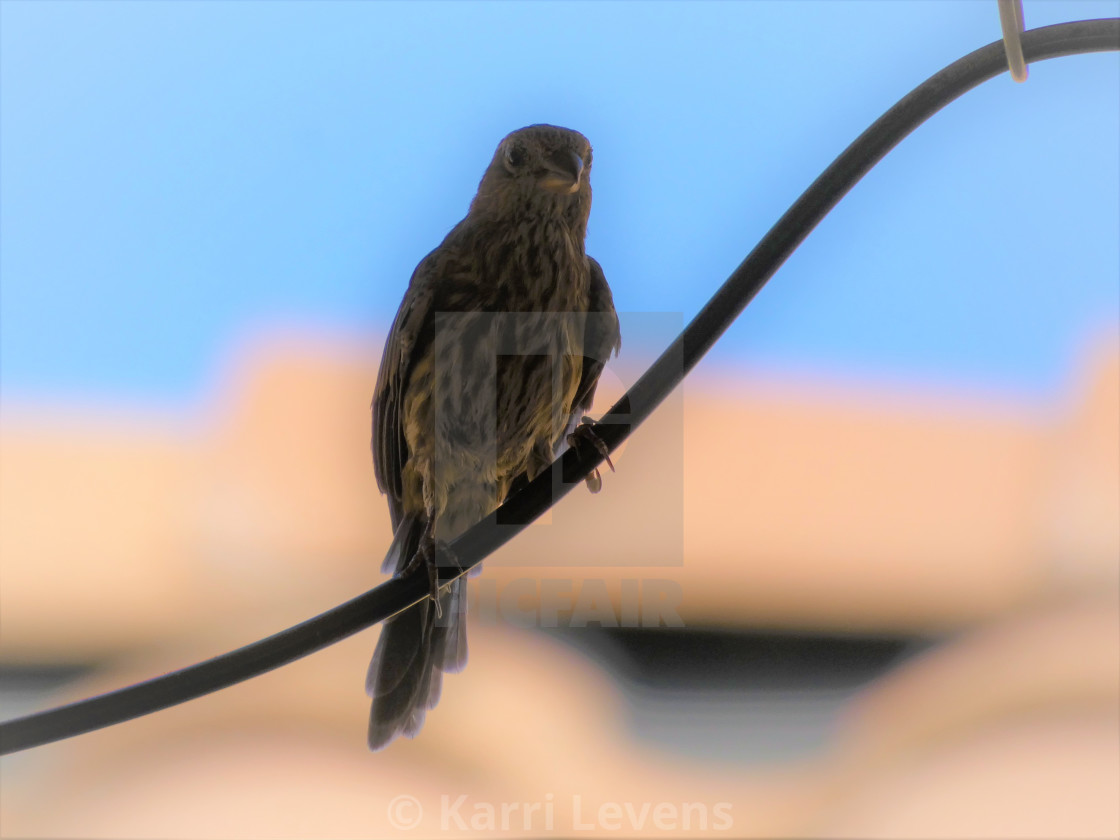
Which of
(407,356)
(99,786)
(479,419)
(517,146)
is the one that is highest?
(517,146)

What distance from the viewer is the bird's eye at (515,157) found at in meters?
2.68

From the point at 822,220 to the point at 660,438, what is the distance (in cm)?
150

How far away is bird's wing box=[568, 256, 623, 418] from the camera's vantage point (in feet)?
8.76

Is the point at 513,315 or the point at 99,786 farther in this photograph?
the point at 99,786

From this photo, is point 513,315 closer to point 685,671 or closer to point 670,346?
point 670,346

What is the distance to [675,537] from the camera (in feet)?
12.0

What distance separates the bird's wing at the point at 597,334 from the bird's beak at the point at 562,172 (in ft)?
0.96

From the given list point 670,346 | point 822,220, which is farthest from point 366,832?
point 822,220

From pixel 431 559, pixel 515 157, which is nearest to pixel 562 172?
pixel 515 157

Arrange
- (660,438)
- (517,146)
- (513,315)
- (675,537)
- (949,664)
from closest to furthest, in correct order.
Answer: (513,315) < (517,146) < (660,438) < (675,537) < (949,664)

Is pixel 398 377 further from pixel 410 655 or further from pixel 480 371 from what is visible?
pixel 410 655

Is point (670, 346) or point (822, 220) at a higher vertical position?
point (822, 220)

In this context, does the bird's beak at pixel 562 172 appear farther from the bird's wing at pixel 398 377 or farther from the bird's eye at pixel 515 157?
the bird's wing at pixel 398 377

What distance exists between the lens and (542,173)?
2.61 meters
